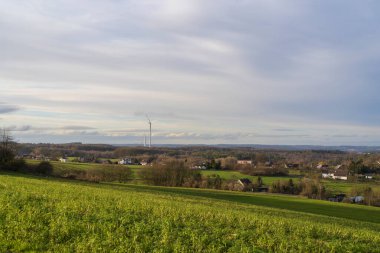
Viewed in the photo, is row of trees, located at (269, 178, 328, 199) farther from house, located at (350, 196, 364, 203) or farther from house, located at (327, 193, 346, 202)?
house, located at (350, 196, 364, 203)

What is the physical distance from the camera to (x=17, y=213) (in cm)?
1363

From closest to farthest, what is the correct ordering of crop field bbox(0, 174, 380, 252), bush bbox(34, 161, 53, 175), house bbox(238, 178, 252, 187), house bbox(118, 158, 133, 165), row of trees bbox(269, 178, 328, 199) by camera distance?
crop field bbox(0, 174, 380, 252) < bush bbox(34, 161, 53, 175) < row of trees bbox(269, 178, 328, 199) < house bbox(238, 178, 252, 187) < house bbox(118, 158, 133, 165)

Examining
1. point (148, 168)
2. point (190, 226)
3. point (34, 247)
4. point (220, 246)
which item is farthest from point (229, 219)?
point (148, 168)

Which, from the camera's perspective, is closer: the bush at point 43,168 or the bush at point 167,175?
the bush at point 43,168

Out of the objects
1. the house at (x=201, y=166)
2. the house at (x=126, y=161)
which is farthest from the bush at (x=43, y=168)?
the house at (x=126, y=161)

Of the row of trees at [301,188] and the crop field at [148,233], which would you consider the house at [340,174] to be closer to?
the row of trees at [301,188]

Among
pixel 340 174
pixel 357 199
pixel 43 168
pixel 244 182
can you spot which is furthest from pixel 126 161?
pixel 357 199

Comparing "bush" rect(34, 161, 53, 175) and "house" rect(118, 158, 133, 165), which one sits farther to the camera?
"house" rect(118, 158, 133, 165)

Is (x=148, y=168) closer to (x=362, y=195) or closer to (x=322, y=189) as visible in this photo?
(x=322, y=189)

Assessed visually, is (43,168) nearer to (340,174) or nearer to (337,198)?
(337,198)

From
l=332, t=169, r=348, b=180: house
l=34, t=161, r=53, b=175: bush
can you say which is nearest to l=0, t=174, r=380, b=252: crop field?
l=34, t=161, r=53, b=175: bush

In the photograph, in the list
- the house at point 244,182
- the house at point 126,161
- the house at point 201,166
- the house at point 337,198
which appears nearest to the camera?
the house at point 337,198

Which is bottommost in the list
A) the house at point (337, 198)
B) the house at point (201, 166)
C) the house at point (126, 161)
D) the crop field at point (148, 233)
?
the house at point (337, 198)

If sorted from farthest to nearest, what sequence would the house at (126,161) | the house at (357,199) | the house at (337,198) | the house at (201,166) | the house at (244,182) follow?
the house at (126,161), the house at (201,166), the house at (244,182), the house at (337,198), the house at (357,199)
